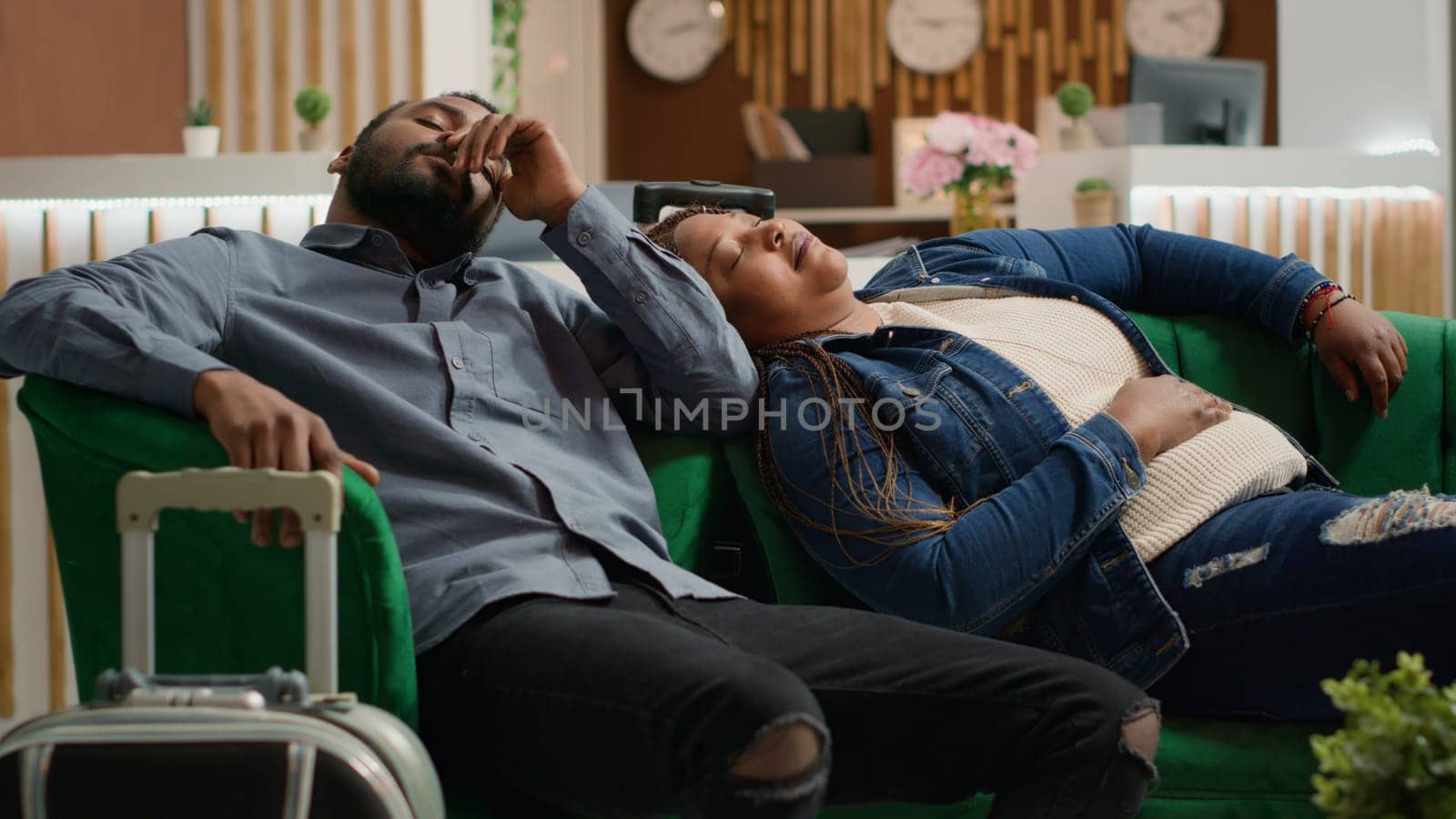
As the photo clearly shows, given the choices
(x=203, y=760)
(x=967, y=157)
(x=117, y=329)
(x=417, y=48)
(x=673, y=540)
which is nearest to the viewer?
(x=203, y=760)

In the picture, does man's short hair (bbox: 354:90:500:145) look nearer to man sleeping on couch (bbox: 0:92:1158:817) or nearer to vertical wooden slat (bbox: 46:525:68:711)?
man sleeping on couch (bbox: 0:92:1158:817)

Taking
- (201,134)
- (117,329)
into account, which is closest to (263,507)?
(117,329)

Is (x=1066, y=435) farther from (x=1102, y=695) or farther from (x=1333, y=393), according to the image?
(x=1333, y=393)

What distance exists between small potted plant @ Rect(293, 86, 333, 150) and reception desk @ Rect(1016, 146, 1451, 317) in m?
1.93

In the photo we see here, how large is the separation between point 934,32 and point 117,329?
6617mm

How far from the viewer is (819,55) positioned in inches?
301

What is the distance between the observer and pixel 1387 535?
1.61 meters

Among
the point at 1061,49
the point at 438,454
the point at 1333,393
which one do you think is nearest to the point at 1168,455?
the point at 1333,393

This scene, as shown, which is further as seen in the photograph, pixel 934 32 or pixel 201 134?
pixel 934 32

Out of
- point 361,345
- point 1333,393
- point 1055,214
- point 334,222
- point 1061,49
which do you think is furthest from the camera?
point 1061,49

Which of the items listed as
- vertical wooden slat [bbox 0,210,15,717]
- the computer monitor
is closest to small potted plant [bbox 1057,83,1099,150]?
the computer monitor

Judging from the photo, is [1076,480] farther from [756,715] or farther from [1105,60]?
[1105,60]

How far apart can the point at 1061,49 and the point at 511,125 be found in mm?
6279

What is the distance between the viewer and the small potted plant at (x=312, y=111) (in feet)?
11.2
